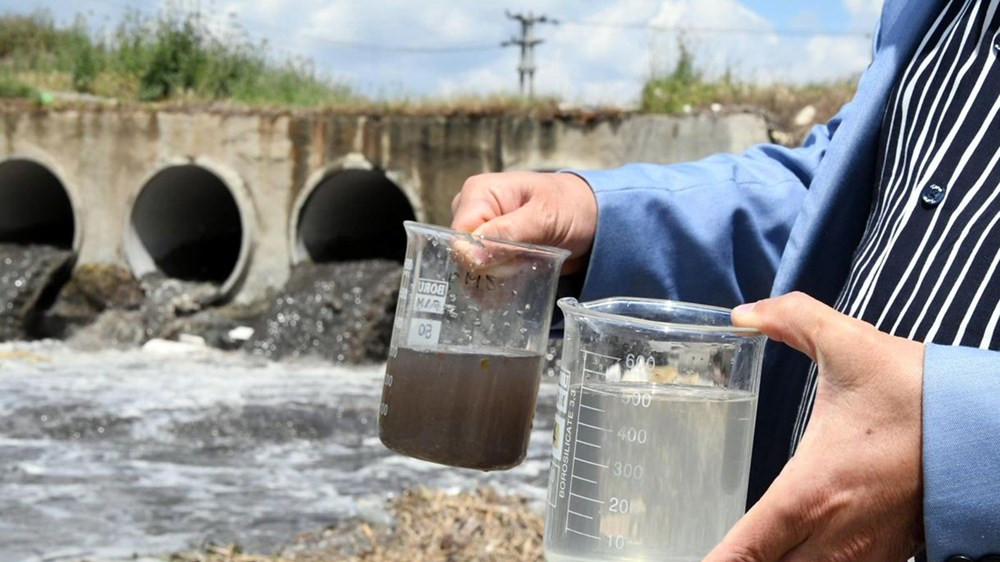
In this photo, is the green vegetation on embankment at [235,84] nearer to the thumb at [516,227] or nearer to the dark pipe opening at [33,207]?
the dark pipe opening at [33,207]

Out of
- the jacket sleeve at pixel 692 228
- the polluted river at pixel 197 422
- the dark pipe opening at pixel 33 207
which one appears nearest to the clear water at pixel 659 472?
the jacket sleeve at pixel 692 228

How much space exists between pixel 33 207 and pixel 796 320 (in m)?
14.0

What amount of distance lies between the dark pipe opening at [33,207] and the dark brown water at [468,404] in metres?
12.5

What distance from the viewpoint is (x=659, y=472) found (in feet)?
3.56

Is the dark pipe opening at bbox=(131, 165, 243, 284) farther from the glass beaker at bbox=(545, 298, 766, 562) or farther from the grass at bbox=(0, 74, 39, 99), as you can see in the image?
the glass beaker at bbox=(545, 298, 766, 562)

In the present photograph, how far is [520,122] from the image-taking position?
10.2 meters

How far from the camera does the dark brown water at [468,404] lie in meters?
1.51

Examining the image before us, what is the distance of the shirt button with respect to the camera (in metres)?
1.35

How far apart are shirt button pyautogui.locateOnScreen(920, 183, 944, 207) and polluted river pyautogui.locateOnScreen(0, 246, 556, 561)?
3084mm

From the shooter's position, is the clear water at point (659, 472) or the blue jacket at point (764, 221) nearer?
the clear water at point (659, 472)

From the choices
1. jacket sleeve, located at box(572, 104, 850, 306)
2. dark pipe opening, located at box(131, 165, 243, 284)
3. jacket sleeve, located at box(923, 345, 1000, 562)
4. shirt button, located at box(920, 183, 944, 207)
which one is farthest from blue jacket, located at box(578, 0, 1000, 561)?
dark pipe opening, located at box(131, 165, 243, 284)

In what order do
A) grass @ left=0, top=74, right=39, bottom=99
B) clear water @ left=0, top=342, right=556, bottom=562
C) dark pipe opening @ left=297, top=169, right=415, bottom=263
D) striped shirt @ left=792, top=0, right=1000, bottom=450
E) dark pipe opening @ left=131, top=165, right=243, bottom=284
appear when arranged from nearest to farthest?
striped shirt @ left=792, top=0, right=1000, bottom=450 < clear water @ left=0, top=342, right=556, bottom=562 < dark pipe opening @ left=297, top=169, right=415, bottom=263 < dark pipe opening @ left=131, top=165, right=243, bottom=284 < grass @ left=0, top=74, right=39, bottom=99

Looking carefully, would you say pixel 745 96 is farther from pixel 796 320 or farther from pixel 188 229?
pixel 796 320

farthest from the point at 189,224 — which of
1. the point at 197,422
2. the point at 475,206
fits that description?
the point at 475,206
